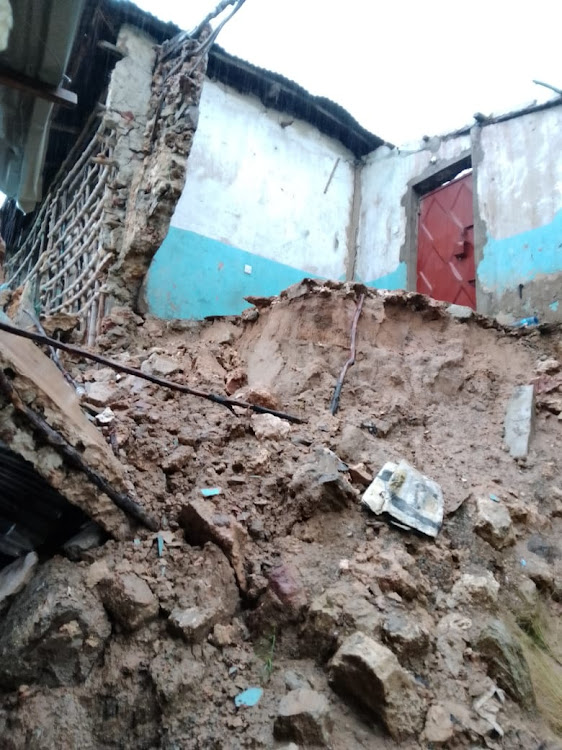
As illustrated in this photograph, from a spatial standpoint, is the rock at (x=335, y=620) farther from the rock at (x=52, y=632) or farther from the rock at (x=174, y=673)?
the rock at (x=52, y=632)

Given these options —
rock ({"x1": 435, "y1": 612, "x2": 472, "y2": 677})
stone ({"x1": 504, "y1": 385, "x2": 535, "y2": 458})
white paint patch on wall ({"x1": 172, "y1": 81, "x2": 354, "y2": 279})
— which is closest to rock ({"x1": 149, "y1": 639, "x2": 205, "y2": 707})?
rock ({"x1": 435, "y1": 612, "x2": 472, "y2": 677})

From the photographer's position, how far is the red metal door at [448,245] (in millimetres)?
6277

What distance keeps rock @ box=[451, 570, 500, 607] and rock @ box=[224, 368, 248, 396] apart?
6.50 feet

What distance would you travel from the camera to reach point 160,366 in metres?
3.94

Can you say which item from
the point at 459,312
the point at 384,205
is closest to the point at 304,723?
the point at 459,312

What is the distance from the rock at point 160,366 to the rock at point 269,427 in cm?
85

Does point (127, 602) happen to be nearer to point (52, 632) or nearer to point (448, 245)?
point (52, 632)

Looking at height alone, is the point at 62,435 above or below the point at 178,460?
above

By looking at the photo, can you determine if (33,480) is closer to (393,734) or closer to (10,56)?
(393,734)

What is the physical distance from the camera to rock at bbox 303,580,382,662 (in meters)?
2.21

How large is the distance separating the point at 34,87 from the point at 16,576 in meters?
2.43

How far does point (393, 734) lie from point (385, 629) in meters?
0.37

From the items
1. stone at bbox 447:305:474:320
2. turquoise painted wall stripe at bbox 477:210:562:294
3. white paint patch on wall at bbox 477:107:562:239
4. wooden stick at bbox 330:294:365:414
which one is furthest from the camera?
white paint patch on wall at bbox 477:107:562:239

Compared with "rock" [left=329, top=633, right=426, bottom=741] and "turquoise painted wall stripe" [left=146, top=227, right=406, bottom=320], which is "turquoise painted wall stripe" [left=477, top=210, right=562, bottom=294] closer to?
"turquoise painted wall stripe" [left=146, top=227, right=406, bottom=320]
